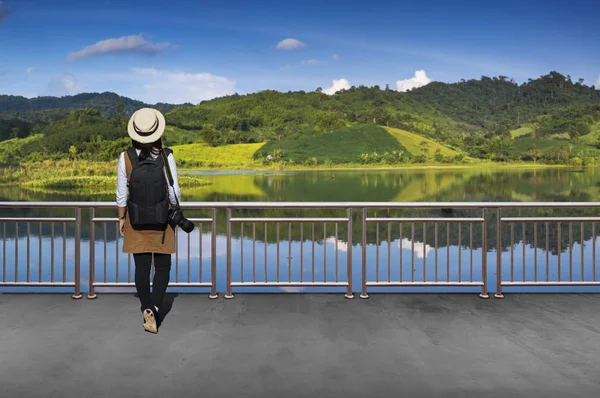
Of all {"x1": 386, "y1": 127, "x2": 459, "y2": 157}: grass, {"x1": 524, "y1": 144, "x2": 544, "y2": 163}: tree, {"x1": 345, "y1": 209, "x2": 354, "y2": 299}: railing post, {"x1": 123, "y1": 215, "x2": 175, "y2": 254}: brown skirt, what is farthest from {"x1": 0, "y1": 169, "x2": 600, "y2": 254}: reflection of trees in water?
{"x1": 123, "y1": 215, "x2": 175, "y2": 254}: brown skirt

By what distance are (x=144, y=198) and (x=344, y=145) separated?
59.4 meters

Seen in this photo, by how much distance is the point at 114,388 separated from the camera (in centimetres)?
360

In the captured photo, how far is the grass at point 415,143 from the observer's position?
61.1m

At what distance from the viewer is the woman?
4.62 metres

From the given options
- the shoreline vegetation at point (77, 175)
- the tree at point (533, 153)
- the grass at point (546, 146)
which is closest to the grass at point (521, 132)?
the grass at point (546, 146)

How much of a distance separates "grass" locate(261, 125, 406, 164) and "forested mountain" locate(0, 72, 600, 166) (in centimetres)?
75

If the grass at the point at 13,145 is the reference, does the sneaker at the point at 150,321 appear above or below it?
below

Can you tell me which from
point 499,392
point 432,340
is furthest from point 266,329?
point 499,392

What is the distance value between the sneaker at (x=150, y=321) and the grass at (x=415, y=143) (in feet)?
191

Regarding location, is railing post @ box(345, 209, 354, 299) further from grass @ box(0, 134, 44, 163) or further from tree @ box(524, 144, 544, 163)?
tree @ box(524, 144, 544, 163)

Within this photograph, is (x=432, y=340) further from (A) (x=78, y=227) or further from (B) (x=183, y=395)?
(A) (x=78, y=227)

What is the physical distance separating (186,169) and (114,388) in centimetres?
5133

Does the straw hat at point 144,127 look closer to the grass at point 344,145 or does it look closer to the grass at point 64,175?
the grass at point 64,175

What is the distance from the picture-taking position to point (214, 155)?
5347 cm
